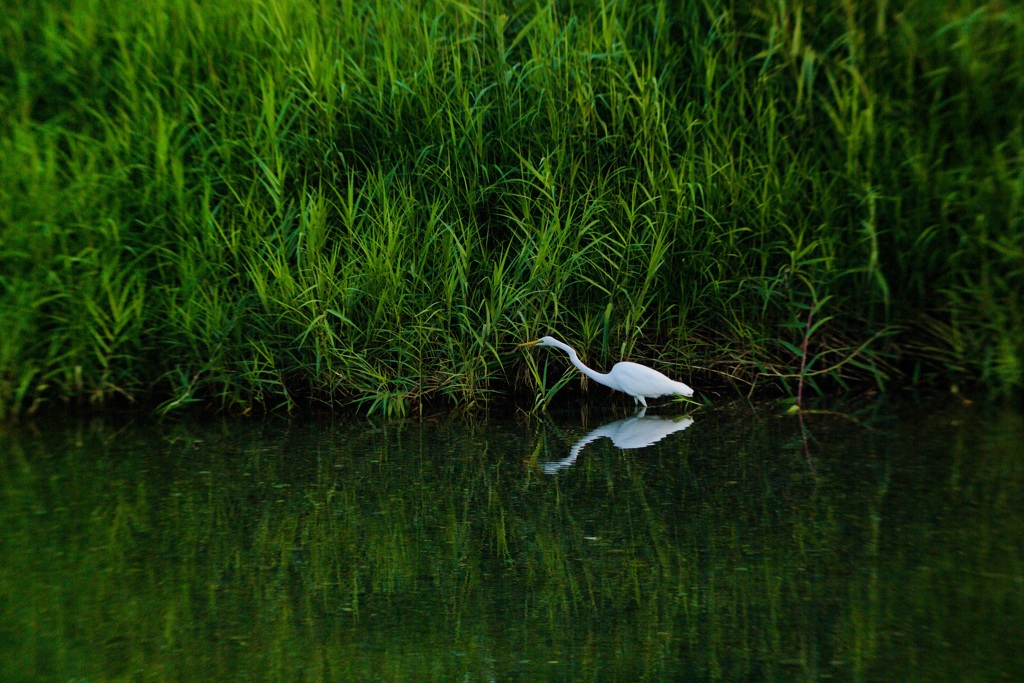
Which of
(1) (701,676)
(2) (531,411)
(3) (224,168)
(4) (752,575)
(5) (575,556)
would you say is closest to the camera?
(1) (701,676)

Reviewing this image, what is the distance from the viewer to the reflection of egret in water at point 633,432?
13.9 feet

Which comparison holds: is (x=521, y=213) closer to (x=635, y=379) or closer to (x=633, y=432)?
(x=635, y=379)

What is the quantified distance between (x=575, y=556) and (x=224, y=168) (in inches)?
117

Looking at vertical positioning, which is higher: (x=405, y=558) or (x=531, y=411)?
(x=531, y=411)

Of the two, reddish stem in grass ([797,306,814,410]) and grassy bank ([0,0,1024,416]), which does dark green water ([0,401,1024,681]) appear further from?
grassy bank ([0,0,1024,416])

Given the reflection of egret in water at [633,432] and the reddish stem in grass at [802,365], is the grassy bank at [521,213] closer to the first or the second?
the reddish stem in grass at [802,365]

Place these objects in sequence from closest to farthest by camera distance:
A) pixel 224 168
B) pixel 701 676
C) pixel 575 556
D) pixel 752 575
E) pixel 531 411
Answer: pixel 701 676 < pixel 752 575 < pixel 575 556 < pixel 531 411 < pixel 224 168

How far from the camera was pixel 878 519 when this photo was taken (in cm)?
337

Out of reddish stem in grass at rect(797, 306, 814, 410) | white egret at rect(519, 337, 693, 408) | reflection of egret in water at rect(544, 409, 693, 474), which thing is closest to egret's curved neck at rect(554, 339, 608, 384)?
white egret at rect(519, 337, 693, 408)

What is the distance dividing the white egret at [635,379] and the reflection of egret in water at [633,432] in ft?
0.42

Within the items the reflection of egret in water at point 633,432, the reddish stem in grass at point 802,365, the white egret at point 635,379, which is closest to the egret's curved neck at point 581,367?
the white egret at point 635,379

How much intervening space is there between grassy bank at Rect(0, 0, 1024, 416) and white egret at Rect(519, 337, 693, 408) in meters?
0.32

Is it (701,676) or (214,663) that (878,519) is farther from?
(214,663)

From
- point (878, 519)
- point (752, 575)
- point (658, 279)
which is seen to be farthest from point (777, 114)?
point (752, 575)
